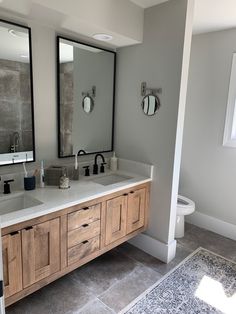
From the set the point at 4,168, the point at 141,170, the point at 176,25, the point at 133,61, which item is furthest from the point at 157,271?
the point at 176,25

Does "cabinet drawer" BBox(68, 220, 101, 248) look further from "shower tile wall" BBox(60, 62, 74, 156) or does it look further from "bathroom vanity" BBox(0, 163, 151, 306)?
"shower tile wall" BBox(60, 62, 74, 156)

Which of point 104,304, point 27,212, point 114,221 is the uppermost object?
point 27,212

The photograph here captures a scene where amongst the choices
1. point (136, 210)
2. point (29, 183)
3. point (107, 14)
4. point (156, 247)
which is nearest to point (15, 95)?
point (29, 183)

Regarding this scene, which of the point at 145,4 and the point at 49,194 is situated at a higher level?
the point at 145,4

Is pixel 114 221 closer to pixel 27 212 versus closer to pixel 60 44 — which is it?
pixel 27 212

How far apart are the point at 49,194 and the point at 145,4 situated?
1.84 meters

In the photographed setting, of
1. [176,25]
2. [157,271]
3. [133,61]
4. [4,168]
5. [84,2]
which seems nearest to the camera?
[84,2]

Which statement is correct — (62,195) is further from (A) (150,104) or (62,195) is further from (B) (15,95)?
(A) (150,104)

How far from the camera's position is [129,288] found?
1.97m

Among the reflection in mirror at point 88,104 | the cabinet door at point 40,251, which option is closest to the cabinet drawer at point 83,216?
the cabinet door at point 40,251

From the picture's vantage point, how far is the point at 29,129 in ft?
6.50

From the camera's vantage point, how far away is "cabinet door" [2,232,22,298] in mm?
1410

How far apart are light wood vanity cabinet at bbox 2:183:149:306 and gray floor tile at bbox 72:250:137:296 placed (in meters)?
0.26

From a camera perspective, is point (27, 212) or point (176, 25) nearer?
point (27, 212)
